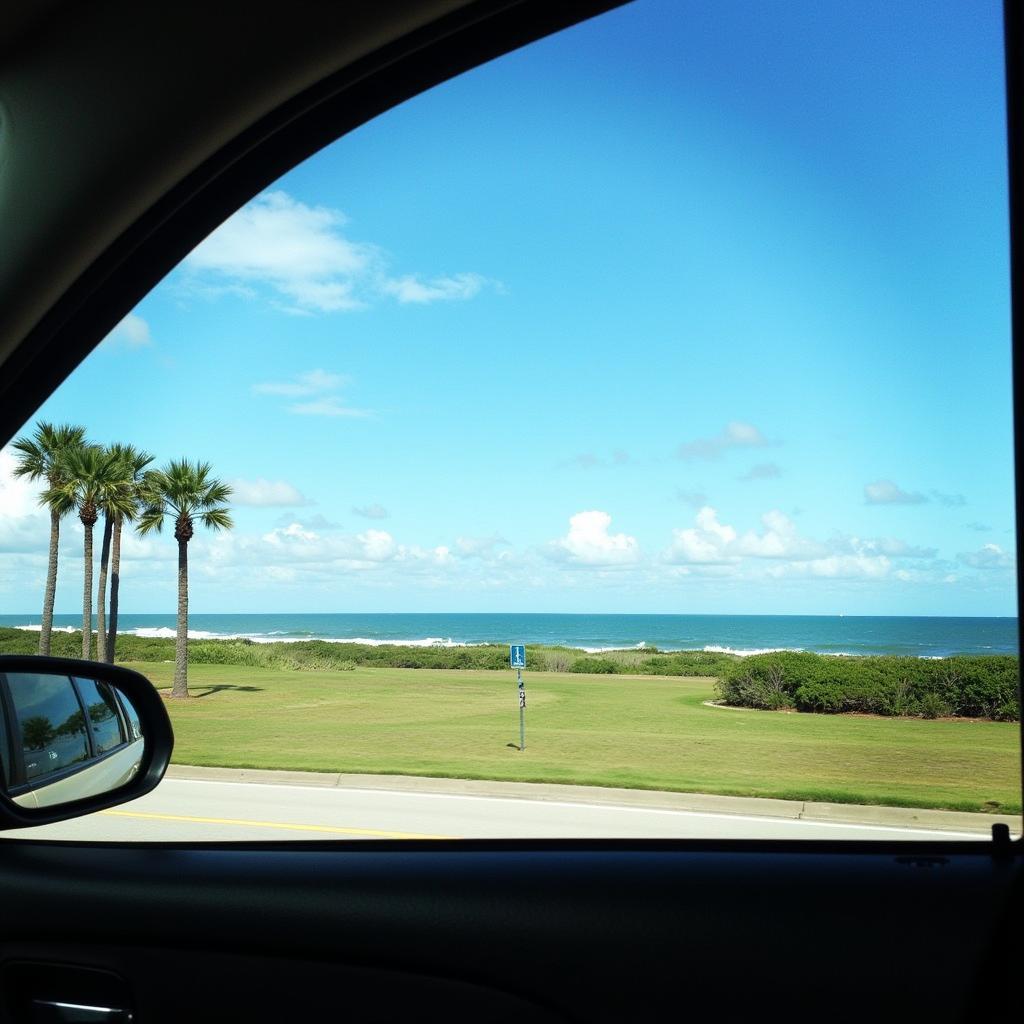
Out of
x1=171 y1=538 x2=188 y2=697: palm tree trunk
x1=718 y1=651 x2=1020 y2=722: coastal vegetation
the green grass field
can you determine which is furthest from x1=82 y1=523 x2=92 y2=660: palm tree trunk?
x1=718 y1=651 x2=1020 y2=722: coastal vegetation

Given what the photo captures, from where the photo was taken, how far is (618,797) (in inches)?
94.2

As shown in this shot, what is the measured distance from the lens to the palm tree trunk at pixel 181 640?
3.94 meters

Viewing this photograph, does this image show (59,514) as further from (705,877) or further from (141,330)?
(705,877)

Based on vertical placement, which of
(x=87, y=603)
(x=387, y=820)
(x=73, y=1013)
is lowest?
(x=73, y=1013)

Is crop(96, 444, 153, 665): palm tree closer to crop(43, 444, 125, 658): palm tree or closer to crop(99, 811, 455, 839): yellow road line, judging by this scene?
crop(43, 444, 125, 658): palm tree

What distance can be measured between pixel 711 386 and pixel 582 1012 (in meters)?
1.49

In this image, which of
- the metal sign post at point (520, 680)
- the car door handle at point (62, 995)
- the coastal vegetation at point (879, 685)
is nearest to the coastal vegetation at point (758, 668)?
the coastal vegetation at point (879, 685)

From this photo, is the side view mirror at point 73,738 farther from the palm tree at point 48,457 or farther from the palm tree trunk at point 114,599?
the palm tree trunk at point 114,599

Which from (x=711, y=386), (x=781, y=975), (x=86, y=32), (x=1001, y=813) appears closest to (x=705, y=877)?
(x=781, y=975)

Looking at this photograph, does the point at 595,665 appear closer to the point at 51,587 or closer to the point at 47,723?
the point at 51,587

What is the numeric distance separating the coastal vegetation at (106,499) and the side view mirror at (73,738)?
55 cm

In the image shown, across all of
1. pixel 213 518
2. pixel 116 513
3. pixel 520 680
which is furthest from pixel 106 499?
pixel 520 680

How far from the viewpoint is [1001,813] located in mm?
1474

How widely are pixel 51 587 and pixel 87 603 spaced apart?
0.54 m
